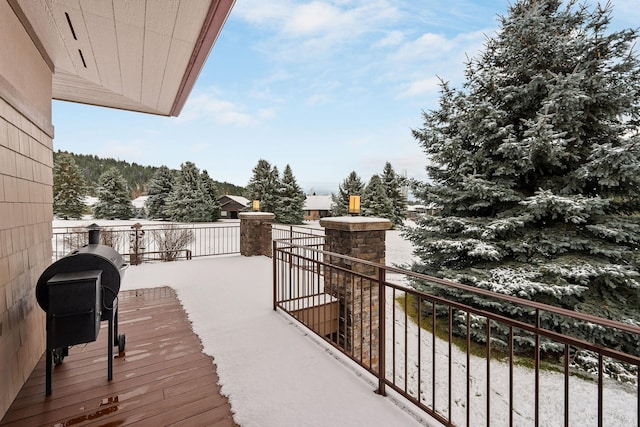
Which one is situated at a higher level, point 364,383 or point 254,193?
point 254,193

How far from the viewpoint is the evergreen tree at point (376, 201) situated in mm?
22375

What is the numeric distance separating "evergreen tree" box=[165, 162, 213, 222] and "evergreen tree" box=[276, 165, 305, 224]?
19.7 ft

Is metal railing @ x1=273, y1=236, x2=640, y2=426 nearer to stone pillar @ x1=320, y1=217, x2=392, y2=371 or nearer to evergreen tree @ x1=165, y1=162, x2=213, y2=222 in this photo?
stone pillar @ x1=320, y1=217, x2=392, y2=371

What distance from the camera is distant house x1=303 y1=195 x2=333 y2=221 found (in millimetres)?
38853

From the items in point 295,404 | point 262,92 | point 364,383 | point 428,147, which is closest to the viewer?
point 295,404

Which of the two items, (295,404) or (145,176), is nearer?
(295,404)

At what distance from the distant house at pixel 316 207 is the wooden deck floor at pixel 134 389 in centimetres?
3494

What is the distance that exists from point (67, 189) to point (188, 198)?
9604 millimetres

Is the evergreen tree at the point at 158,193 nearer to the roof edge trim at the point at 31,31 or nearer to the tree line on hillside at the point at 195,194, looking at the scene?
the tree line on hillside at the point at 195,194

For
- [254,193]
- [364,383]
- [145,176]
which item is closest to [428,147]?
[364,383]

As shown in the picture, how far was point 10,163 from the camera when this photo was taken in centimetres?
196

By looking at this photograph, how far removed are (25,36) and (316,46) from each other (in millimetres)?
8682

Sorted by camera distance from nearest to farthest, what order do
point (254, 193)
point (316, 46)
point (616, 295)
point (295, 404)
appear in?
point (295, 404) < point (616, 295) < point (316, 46) < point (254, 193)

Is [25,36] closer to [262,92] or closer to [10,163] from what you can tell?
[10,163]
